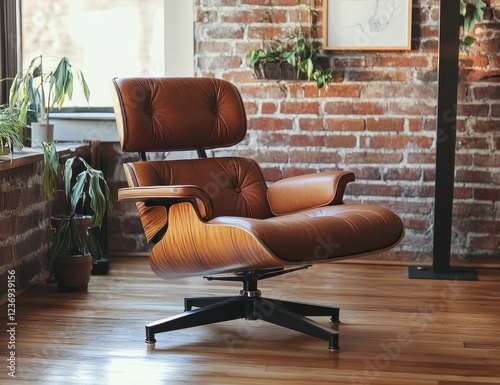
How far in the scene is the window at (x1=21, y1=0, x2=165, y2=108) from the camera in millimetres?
4508

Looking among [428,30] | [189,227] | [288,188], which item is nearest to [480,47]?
[428,30]

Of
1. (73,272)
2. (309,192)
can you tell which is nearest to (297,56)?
(309,192)

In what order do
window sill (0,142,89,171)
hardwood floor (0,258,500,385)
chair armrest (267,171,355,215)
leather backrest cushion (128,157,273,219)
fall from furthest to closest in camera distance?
window sill (0,142,89,171) → leather backrest cushion (128,157,273,219) → chair armrest (267,171,355,215) → hardwood floor (0,258,500,385)

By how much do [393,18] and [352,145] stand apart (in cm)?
66

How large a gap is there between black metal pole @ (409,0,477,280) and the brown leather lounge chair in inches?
38.1

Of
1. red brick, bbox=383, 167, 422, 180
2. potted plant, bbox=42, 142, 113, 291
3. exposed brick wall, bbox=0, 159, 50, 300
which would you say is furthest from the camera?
red brick, bbox=383, 167, 422, 180

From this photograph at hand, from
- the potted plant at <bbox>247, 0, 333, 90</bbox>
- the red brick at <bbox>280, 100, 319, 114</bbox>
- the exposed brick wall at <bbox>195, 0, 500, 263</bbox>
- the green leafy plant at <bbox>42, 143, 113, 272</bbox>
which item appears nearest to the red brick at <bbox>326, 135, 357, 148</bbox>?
the exposed brick wall at <bbox>195, 0, 500, 263</bbox>

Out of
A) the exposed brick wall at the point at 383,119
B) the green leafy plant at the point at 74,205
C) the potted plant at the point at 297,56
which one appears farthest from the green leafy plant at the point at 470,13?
the green leafy plant at the point at 74,205

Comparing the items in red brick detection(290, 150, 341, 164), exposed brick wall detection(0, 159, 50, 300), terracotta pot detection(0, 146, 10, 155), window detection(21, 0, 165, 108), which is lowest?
exposed brick wall detection(0, 159, 50, 300)

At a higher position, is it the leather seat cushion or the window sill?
the window sill

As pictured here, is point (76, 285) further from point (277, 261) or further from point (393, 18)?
point (393, 18)

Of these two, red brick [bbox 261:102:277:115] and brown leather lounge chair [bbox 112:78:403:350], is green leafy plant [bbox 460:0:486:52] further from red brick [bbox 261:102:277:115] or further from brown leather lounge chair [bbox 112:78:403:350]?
brown leather lounge chair [bbox 112:78:403:350]

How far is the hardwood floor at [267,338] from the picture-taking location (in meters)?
2.61

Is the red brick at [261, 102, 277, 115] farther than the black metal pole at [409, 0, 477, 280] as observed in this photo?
Yes
